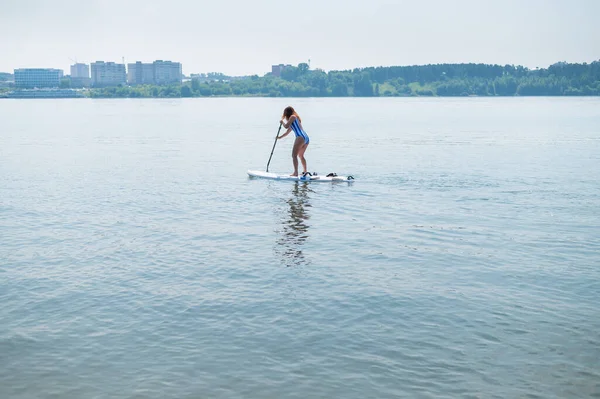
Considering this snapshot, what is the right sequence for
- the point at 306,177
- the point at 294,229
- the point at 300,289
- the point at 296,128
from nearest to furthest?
the point at 300,289
the point at 294,229
the point at 296,128
the point at 306,177

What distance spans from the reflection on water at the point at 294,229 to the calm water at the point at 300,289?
0.08 metres

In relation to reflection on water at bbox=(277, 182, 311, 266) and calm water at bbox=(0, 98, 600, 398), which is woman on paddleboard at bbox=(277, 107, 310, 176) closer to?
calm water at bbox=(0, 98, 600, 398)

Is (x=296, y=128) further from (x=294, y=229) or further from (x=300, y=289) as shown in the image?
(x=300, y=289)

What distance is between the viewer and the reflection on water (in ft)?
54.4

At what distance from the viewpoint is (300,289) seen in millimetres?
13750

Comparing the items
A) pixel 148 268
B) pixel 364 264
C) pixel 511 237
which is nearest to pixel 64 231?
pixel 148 268

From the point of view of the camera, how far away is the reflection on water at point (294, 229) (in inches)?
653

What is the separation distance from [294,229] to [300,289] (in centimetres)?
625

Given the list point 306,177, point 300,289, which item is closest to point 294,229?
point 300,289

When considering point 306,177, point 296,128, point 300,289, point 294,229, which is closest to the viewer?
point 300,289

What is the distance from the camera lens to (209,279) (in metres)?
14.5

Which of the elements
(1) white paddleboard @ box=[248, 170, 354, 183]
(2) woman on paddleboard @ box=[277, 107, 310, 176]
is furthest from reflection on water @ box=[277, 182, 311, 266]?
(2) woman on paddleboard @ box=[277, 107, 310, 176]

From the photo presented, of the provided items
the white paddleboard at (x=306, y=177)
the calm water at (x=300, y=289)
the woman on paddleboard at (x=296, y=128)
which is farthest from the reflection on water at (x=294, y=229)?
the woman on paddleboard at (x=296, y=128)

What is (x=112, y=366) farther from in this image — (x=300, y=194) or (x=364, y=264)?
(x=300, y=194)
